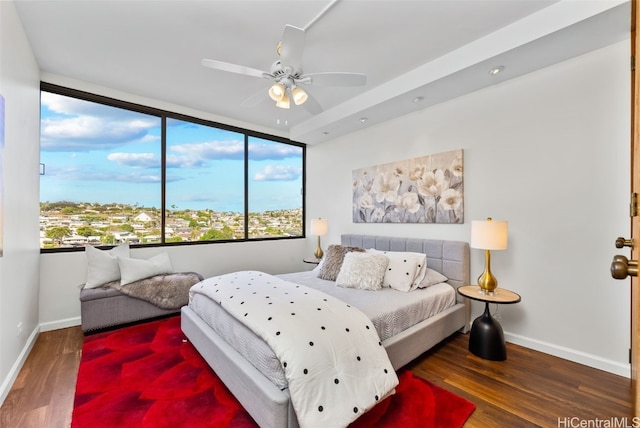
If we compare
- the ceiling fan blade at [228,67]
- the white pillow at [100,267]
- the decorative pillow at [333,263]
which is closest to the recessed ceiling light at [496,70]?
the ceiling fan blade at [228,67]

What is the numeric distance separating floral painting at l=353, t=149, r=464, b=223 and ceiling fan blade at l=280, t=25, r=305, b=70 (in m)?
2.08

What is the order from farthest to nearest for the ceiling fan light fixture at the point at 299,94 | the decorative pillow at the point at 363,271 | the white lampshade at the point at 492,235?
1. the decorative pillow at the point at 363,271
2. the white lampshade at the point at 492,235
3. the ceiling fan light fixture at the point at 299,94

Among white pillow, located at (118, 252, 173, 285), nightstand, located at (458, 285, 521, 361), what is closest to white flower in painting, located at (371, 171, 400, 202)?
nightstand, located at (458, 285, 521, 361)

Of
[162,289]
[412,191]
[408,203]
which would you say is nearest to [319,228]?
[408,203]

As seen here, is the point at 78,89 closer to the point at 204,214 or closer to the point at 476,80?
the point at 204,214

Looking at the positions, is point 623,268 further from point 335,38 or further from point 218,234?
point 218,234

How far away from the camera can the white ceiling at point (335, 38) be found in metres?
2.16

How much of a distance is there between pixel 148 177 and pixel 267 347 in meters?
3.31

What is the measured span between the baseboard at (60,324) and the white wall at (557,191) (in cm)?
449

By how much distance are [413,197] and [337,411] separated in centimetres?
275

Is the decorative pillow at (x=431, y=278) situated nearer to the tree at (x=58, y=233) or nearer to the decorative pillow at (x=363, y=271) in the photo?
the decorative pillow at (x=363, y=271)

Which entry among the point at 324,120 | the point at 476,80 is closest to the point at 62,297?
the point at 324,120

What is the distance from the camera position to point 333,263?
3352mm

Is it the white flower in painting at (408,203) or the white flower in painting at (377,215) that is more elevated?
the white flower in painting at (408,203)
